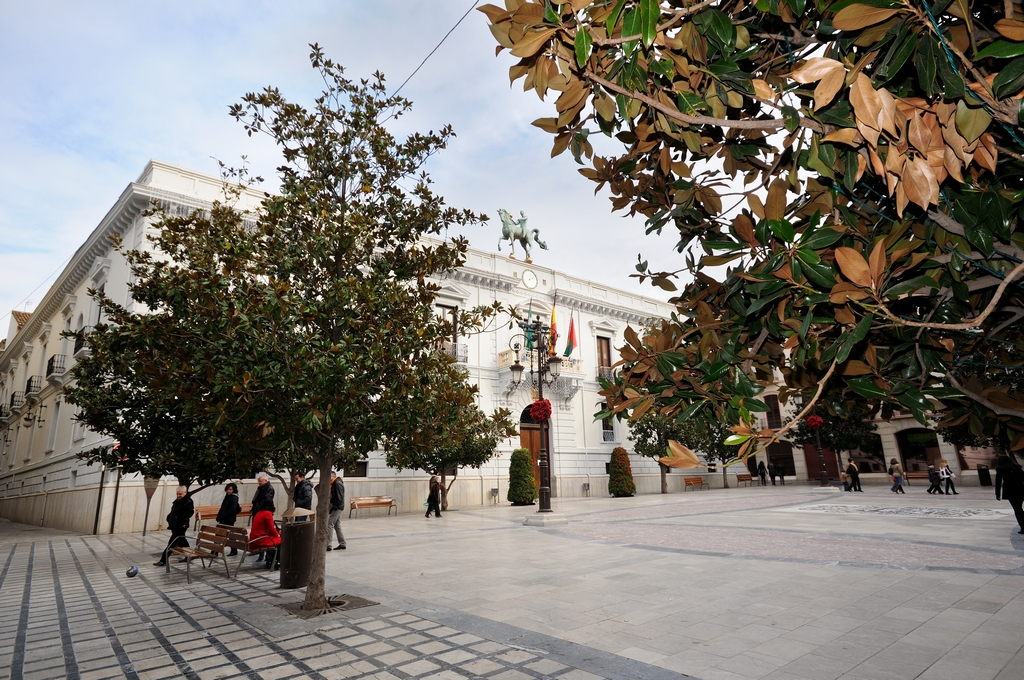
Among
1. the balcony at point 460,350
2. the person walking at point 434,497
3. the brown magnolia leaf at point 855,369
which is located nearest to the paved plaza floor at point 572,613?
the brown magnolia leaf at point 855,369

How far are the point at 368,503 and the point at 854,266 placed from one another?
2033cm

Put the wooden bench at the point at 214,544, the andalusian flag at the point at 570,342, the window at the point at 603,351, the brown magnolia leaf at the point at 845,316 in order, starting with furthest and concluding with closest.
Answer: the window at the point at 603,351 < the andalusian flag at the point at 570,342 < the wooden bench at the point at 214,544 < the brown magnolia leaf at the point at 845,316

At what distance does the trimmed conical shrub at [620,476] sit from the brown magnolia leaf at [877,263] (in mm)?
26634

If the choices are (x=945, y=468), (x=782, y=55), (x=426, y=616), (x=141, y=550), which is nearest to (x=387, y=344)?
(x=426, y=616)

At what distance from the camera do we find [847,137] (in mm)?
1357

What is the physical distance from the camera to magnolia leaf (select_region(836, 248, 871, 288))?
143 cm

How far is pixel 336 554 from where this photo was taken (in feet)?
35.0

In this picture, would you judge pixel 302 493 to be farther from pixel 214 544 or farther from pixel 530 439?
pixel 530 439

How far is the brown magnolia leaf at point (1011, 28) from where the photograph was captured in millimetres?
1199

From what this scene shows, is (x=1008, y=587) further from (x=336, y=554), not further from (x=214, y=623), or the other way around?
(x=336, y=554)

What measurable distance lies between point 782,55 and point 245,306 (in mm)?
5367

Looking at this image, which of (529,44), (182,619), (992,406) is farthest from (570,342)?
(529,44)

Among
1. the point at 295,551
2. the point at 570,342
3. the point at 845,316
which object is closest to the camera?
the point at 845,316

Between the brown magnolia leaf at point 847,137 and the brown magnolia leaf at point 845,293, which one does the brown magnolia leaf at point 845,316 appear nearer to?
the brown magnolia leaf at point 845,293
